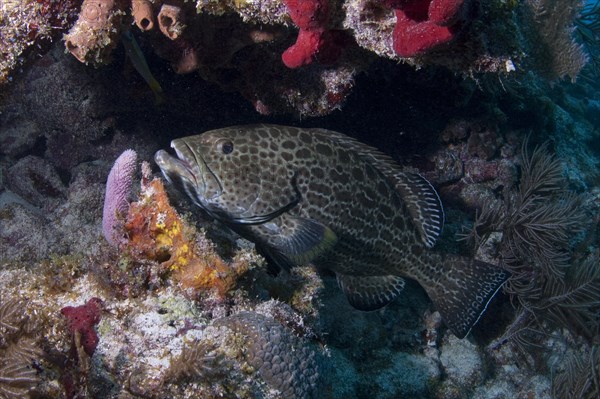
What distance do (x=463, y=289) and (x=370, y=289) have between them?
1.20 metres

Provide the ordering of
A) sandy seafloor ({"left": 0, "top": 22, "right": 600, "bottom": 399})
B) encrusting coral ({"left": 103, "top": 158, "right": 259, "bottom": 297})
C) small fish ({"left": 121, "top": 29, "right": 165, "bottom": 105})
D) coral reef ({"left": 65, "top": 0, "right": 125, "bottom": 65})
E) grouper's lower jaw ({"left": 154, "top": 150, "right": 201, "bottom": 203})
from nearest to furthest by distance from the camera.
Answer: sandy seafloor ({"left": 0, "top": 22, "right": 600, "bottom": 399})
encrusting coral ({"left": 103, "top": 158, "right": 259, "bottom": 297})
coral reef ({"left": 65, "top": 0, "right": 125, "bottom": 65})
grouper's lower jaw ({"left": 154, "top": 150, "right": 201, "bottom": 203})
small fish ({"left": 121, "top": 29, "right": 165, "bottom": 105})

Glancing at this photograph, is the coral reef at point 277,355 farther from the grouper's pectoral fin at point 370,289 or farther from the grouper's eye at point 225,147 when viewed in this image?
the grouper's pectoral fin at point 370,289

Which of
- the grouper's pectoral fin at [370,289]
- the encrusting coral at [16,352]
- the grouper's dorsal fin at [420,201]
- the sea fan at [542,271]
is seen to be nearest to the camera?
the encrusting coral at [16,352]

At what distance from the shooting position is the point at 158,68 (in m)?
5.86

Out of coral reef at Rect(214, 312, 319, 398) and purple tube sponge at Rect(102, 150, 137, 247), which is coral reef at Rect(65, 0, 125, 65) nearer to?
purple tube sponge at Rect(102, 150, 137, 247)

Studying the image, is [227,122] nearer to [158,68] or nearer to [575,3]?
[158,68]

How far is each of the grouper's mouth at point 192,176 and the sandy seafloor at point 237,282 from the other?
8.4 inches

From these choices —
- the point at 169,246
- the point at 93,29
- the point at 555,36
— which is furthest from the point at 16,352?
the point at 555,36

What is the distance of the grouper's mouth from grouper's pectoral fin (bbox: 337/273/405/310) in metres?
2.01

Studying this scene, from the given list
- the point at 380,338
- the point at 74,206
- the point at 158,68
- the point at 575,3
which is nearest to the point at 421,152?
the point at 380,338

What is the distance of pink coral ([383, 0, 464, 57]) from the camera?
9.98ft

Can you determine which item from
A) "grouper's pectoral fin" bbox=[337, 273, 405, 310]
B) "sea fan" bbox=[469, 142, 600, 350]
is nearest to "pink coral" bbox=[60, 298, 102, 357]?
"grouper's pectoral fin" bbox=[337, 273, 405, 310]

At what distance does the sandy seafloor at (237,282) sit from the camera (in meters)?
2.52

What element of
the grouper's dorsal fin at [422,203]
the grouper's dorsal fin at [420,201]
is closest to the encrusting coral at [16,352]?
the grouper's dorsal fin at [420,201]
